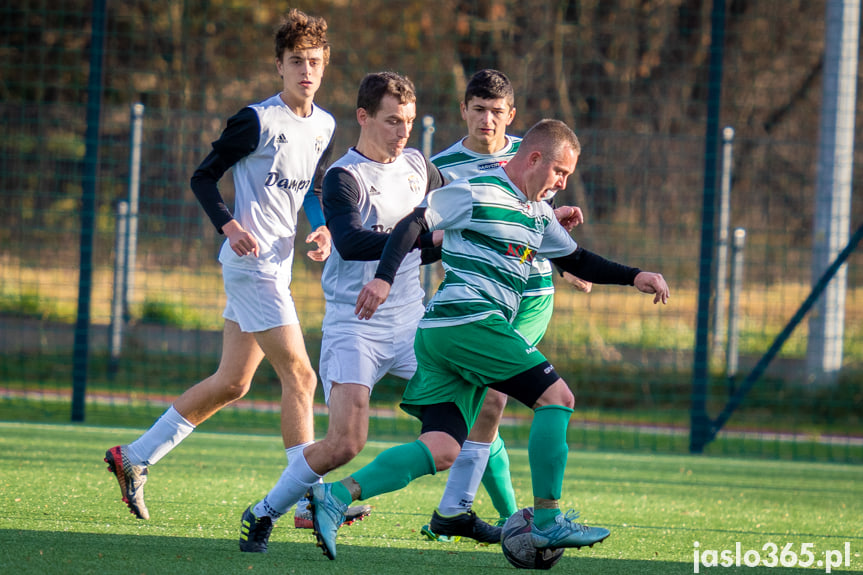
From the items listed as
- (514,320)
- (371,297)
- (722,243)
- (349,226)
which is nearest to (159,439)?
(349,226)

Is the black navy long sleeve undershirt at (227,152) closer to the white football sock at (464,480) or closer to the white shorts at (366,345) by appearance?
the white shorts at (366,345)

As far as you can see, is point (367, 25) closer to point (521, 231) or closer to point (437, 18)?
point (437, 18)

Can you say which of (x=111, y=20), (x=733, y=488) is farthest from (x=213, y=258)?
(x=733, y=488)

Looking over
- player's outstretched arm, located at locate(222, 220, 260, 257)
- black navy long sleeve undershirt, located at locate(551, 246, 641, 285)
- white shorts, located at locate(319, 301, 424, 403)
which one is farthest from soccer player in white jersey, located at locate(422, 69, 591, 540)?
player's outstretched arm, located at locate(222, 220, 260, 257)

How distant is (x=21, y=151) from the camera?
1023 cm

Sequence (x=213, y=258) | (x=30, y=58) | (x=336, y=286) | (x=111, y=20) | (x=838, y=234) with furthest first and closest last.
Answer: (x=111, y=20), (x=30, y=58), (x=213, y=258), (x=838, y=234), (x=336, y=286)

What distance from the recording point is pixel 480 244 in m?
3.65

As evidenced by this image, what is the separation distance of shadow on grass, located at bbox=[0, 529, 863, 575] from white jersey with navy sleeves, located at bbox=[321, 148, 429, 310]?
960 millimetres

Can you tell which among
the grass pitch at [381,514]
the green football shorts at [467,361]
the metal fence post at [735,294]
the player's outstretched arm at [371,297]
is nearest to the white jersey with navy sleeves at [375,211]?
the green football shorts at [467,361]

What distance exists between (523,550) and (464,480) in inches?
24.1

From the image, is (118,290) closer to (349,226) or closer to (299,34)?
(299,34)

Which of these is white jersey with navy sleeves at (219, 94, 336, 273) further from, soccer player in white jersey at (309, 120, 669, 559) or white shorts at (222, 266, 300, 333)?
soccer player in white jersey at (309, 120, 669, 559)

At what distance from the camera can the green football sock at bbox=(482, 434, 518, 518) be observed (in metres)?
4.28

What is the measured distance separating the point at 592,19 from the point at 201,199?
33.7 ft
